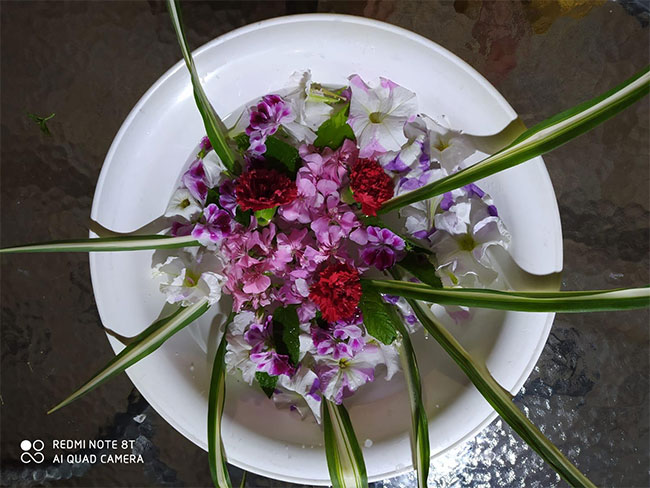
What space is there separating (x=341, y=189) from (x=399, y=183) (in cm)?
5

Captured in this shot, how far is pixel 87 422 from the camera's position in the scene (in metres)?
0.58

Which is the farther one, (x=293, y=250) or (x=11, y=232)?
(x=11, y=232)

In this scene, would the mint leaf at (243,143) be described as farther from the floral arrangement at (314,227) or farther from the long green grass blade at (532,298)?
the long green grass blade at (532,298)

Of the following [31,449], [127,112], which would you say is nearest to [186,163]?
[127,112]

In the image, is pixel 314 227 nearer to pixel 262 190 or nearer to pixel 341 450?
pixel 262 190

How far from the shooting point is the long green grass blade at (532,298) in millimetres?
327

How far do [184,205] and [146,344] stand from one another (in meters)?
0.12

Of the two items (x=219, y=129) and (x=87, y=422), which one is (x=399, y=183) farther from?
(x=87, y=422)

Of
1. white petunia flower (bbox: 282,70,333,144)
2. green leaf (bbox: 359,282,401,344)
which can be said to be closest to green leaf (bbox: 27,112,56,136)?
white petunia flower (bbox: 282,70,333,144)

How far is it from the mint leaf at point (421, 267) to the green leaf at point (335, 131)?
0.11 metres

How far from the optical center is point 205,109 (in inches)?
15.3

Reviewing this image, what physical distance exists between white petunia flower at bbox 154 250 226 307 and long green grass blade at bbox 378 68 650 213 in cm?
17

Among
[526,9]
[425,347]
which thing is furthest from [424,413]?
[526,9]

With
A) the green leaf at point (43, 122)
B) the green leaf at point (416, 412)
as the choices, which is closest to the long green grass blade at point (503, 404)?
the green leaf at point (416, 412)
